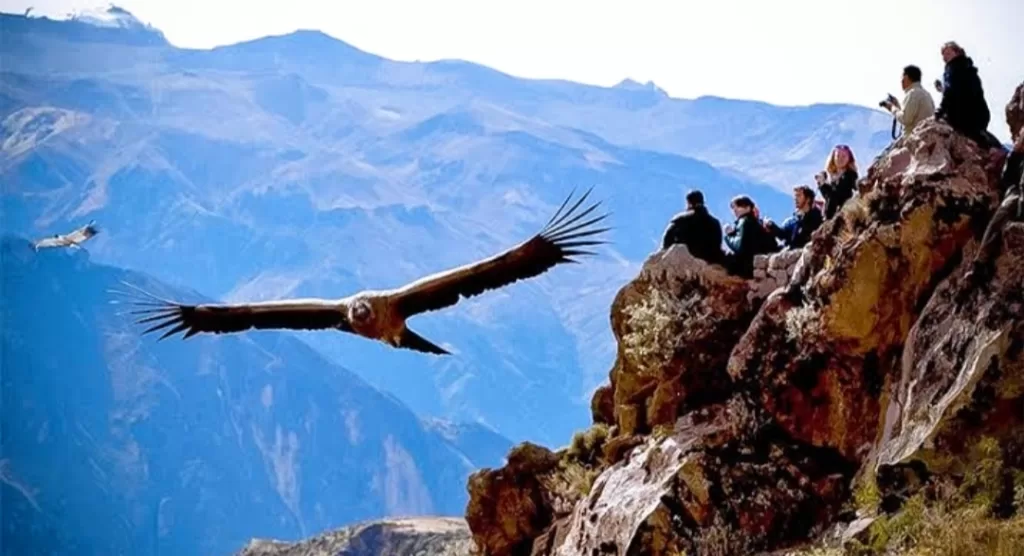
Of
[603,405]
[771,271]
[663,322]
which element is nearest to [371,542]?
[603,405]

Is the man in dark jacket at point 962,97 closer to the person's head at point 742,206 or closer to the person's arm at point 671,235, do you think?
the person's head at point 742,206

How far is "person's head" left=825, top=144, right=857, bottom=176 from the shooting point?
1166 cm

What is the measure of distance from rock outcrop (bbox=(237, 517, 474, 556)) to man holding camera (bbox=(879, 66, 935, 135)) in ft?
110

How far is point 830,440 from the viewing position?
1055 cm

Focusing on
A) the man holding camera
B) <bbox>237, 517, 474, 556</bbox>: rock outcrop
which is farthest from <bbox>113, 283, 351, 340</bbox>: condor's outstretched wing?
<bbox>237, 517, 474, 556</bbox>: rock outcrop

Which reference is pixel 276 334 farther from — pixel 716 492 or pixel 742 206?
pixel 716 492

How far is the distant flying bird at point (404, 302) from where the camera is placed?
1122 cm

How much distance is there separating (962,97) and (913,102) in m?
0.84

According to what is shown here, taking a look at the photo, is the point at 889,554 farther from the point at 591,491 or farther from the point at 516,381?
the point at 516,381

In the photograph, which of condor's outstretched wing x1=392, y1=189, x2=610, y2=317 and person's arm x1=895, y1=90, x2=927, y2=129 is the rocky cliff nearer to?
person's arm x1=895, y1=90, x2=927, y2=129

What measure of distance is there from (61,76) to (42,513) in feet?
343

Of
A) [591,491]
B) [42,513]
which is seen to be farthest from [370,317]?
[42,513]

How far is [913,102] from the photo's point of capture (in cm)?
1134

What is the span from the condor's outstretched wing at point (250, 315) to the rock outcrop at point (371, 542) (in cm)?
3125
